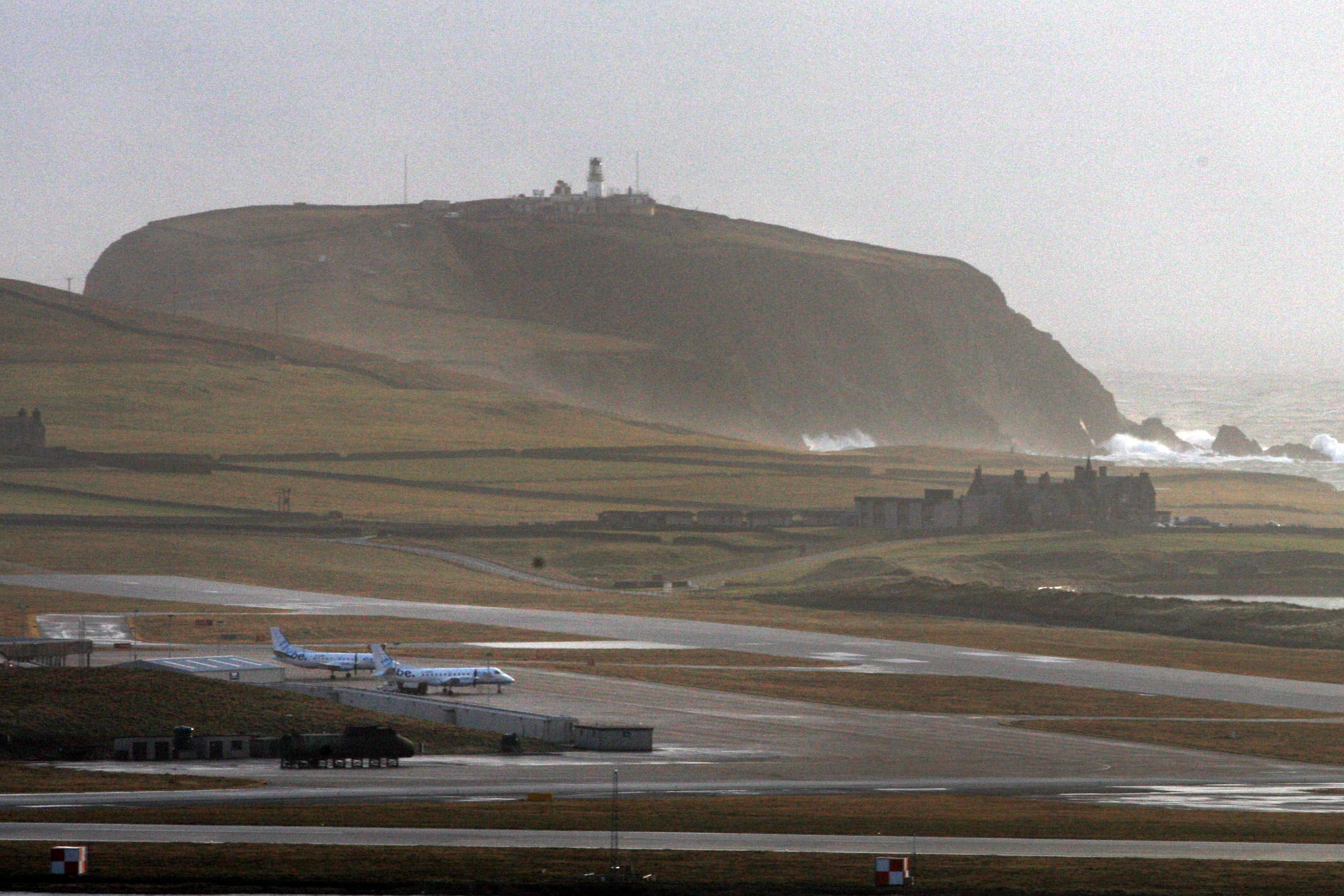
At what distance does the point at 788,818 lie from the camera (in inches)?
1884

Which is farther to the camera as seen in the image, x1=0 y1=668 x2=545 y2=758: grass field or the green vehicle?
x1=0 y1=668 x2=545 y2=758: grass field

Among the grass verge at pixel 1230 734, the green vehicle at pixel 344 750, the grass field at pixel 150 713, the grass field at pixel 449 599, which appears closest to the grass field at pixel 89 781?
the green vehicle at pixel 344 750

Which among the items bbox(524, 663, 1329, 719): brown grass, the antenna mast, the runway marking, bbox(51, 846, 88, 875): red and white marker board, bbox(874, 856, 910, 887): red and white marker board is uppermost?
bbox(51, 846, 88, 875): red and white marker board

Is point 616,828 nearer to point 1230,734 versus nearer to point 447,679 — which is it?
point 1230,734

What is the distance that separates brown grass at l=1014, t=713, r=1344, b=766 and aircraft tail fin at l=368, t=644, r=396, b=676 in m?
31.5

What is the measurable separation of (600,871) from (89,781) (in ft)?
78.5

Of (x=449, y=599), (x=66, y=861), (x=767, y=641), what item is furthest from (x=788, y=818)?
(x=449, y=599)

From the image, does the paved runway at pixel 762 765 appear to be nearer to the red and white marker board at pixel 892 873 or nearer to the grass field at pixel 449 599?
the red and white marker board at pixel 892 873

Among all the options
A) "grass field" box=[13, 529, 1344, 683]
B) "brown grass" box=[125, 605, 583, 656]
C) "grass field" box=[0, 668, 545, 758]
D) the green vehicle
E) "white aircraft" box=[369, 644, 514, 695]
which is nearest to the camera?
the green vehicle

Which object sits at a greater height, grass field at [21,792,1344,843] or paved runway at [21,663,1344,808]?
grass field at [21,792,1344,843]

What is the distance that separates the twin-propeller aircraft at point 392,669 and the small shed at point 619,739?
58.3ft

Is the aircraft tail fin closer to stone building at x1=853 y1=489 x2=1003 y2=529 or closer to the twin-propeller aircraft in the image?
the twin-propeller aircraft

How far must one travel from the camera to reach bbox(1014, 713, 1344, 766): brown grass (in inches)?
2778

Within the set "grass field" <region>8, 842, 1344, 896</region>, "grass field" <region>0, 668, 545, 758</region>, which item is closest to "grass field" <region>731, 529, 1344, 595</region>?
"grass field" <region>0, 668, 545, 758</region>
